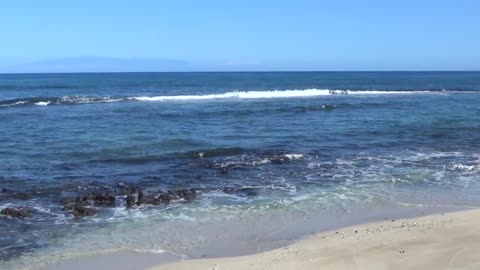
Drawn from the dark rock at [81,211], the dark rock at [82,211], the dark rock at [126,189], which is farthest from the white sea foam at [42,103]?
the dark rock at [82,211]

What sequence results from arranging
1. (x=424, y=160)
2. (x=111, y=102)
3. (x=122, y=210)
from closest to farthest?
(x=122, y=210) → (x=424, y=160) → (x=111, y=102)

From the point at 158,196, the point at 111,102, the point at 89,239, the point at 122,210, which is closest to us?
the point at 89,239

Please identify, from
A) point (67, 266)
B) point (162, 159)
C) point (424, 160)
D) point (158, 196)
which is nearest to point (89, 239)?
point (67, 266)

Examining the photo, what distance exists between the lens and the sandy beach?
7469 mm

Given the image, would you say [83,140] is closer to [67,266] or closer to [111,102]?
[67,266]

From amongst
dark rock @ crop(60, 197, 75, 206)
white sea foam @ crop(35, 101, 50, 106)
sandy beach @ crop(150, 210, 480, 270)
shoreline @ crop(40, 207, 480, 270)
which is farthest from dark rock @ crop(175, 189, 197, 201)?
white sea foam @ crop(35, 101, 50, 106)

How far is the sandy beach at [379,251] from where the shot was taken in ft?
24.5

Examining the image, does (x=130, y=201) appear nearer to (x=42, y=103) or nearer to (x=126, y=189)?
(x=126, y=189)

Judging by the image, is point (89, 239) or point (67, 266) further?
point (89, 239)

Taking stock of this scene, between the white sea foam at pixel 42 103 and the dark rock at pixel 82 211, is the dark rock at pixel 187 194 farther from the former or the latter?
the white sea foam at pixel 42 103

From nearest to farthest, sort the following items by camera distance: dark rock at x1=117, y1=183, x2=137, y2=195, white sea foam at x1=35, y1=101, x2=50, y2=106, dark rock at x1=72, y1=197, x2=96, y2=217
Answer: dark rock at x1=72, y1=197, x2=96, y2=217 < dark rock at x1=117, y1=183, x2=137, y2=195 < white sea foam at x1=35, y1=101, x2=50, y2=106

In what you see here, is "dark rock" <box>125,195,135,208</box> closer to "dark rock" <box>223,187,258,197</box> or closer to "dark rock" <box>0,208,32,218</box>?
"dark rock" <box>0,208,32,218</box>

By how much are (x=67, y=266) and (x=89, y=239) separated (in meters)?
1.34

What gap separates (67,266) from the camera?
26.4 ft
